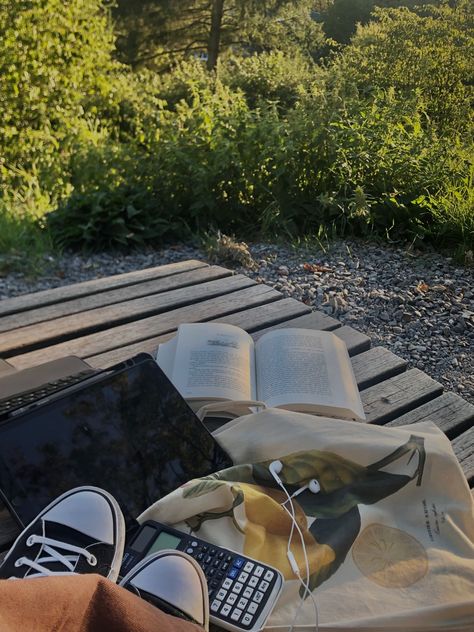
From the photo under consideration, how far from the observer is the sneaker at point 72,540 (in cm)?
116

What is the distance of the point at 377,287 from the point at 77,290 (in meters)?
1.81

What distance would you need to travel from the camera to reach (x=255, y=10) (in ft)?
52.4

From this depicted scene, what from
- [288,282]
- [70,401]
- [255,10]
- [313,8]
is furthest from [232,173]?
[313,8]

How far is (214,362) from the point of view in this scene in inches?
73.1

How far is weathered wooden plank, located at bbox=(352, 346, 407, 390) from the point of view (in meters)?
2.02

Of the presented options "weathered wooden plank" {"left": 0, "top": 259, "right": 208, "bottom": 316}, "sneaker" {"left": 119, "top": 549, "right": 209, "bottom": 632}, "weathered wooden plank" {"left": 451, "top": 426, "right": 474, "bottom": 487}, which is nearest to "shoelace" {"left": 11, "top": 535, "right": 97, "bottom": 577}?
"sneaker" {"left": 119, "top": 549, "right": 209, "bottom": 632}

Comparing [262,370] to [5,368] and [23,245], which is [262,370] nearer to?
[5,368]

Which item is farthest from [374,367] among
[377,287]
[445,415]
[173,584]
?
[377,287]

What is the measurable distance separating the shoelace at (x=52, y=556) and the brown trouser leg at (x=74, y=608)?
0.19 m

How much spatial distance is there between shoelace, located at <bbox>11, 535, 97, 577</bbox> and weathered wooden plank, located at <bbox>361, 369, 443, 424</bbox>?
2.98 feet

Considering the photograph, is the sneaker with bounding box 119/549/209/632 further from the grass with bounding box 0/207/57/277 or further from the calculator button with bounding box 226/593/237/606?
the grass with bounding box 0/207/57/277

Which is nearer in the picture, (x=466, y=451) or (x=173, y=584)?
(x=173, y=584)

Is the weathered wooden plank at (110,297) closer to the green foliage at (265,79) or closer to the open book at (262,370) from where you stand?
the open book at (262,370)

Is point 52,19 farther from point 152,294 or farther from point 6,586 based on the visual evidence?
point 6,586
